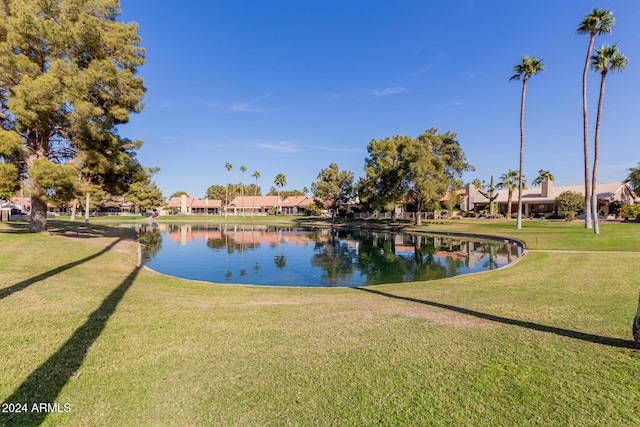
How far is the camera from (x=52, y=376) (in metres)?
3.81

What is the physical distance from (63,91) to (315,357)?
16917 mm

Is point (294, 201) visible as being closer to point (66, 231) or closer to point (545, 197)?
point (545, 197)

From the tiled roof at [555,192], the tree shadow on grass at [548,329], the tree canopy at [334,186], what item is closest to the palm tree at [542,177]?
the tiled roof at [555,192]

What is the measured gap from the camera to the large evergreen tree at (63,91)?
13.9 m

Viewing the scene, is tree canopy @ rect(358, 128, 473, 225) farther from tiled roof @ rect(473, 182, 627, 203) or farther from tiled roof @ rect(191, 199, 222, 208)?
tiled roof @ rect(191, 199, 222, 208)

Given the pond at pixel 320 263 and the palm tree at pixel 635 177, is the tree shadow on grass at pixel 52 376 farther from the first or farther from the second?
the palm tree at pixel 635 177

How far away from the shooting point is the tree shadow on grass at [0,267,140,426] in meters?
3.15

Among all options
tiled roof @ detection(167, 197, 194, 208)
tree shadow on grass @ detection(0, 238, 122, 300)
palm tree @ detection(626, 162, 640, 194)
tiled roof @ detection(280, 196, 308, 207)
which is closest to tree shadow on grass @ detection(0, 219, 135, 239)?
tree shadow on grass @ detection(0, 238, 122, 300)

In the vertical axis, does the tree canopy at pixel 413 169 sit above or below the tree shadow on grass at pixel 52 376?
above

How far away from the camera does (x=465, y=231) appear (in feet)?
116

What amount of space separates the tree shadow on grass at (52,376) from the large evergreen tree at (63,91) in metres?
12.5

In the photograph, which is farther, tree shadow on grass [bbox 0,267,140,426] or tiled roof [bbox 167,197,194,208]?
tiled roof [bbox 167,197,194,208]

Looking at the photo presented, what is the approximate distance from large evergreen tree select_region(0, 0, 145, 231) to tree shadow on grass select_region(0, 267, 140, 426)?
12.5 metres

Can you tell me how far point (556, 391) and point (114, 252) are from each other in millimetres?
18177
